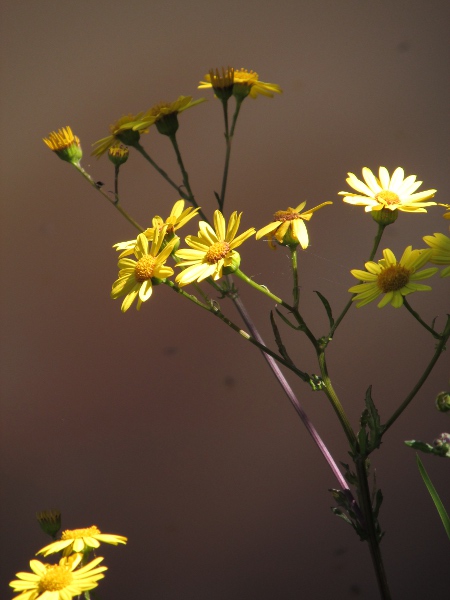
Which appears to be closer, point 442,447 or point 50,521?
point 442,447

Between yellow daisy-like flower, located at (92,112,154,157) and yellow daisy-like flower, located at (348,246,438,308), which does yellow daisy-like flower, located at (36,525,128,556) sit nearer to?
yellow daisy-like flower, located at (348,246,438,308)

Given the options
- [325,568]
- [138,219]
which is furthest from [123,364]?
[325,568]

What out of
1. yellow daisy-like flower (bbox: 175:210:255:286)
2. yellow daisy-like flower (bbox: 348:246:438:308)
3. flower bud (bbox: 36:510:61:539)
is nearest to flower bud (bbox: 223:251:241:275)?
yellow daisy-like flower (bbox: 175:210:255:286)

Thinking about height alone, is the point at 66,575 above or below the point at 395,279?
below

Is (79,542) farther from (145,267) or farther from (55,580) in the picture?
(145,267)

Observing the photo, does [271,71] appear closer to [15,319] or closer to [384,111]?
[384,111]

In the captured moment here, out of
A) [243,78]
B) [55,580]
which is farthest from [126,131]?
[55,580]

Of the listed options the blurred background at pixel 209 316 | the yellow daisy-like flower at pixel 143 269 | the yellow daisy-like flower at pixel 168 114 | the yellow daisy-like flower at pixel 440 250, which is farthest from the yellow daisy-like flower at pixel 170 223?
the blurred background at pixel 209 316
